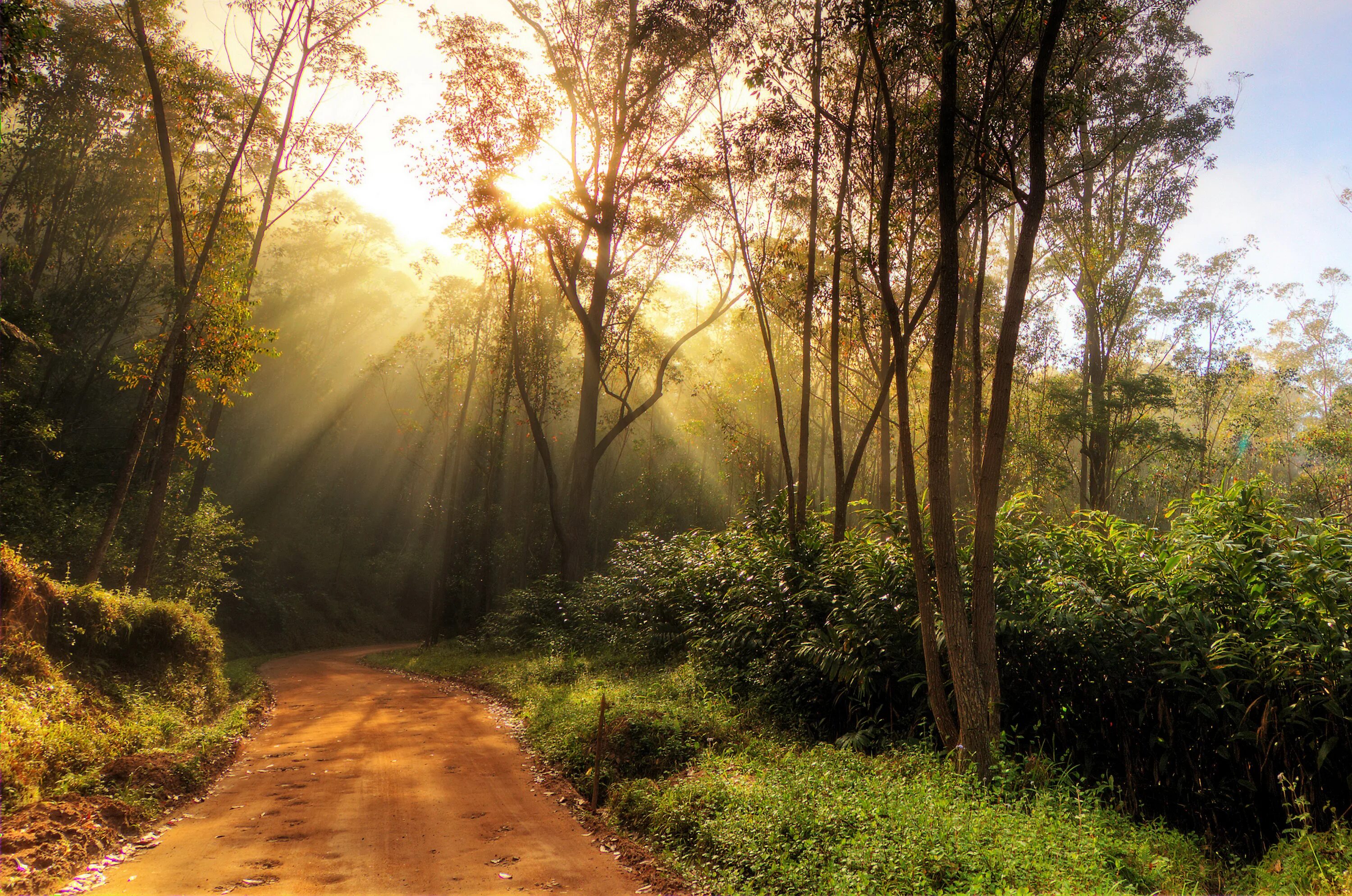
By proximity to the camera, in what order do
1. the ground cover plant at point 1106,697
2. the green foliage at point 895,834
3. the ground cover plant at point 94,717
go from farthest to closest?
the ground cover plant at point 94,717
the ground cover plant at point 1106,697
the green foliage at point 895,834

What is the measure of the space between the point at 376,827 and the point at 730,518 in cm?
1208

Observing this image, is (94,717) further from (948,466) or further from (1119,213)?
(1119,213)

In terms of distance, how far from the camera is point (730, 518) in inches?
673

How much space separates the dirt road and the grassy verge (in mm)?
596

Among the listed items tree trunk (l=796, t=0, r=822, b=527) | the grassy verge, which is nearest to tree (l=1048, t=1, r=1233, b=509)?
tree trunk (l=796, t=0, r=822, b=527)

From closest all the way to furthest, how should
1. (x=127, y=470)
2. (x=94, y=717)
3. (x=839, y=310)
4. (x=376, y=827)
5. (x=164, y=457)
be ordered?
1. (x=376, y=827)
2. (x=94, y=717)
3. (x=839, y=310)
4. (x=127, y=470)
5. (x=164, y=457)

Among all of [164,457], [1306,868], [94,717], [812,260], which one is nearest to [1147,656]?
[1306,868]

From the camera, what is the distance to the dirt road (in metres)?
4.63

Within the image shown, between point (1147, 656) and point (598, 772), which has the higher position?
point (1147, 656)

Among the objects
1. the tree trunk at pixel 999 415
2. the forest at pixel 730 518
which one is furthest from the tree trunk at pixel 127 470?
the tree trunk at pixel 999 415

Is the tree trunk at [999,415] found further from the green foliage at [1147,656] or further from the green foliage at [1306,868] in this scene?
the green foliage at [1306,868]

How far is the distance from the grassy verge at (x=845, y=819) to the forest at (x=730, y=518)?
4cm

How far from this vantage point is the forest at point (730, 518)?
4.87 meters

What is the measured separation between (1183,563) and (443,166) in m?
16.9
